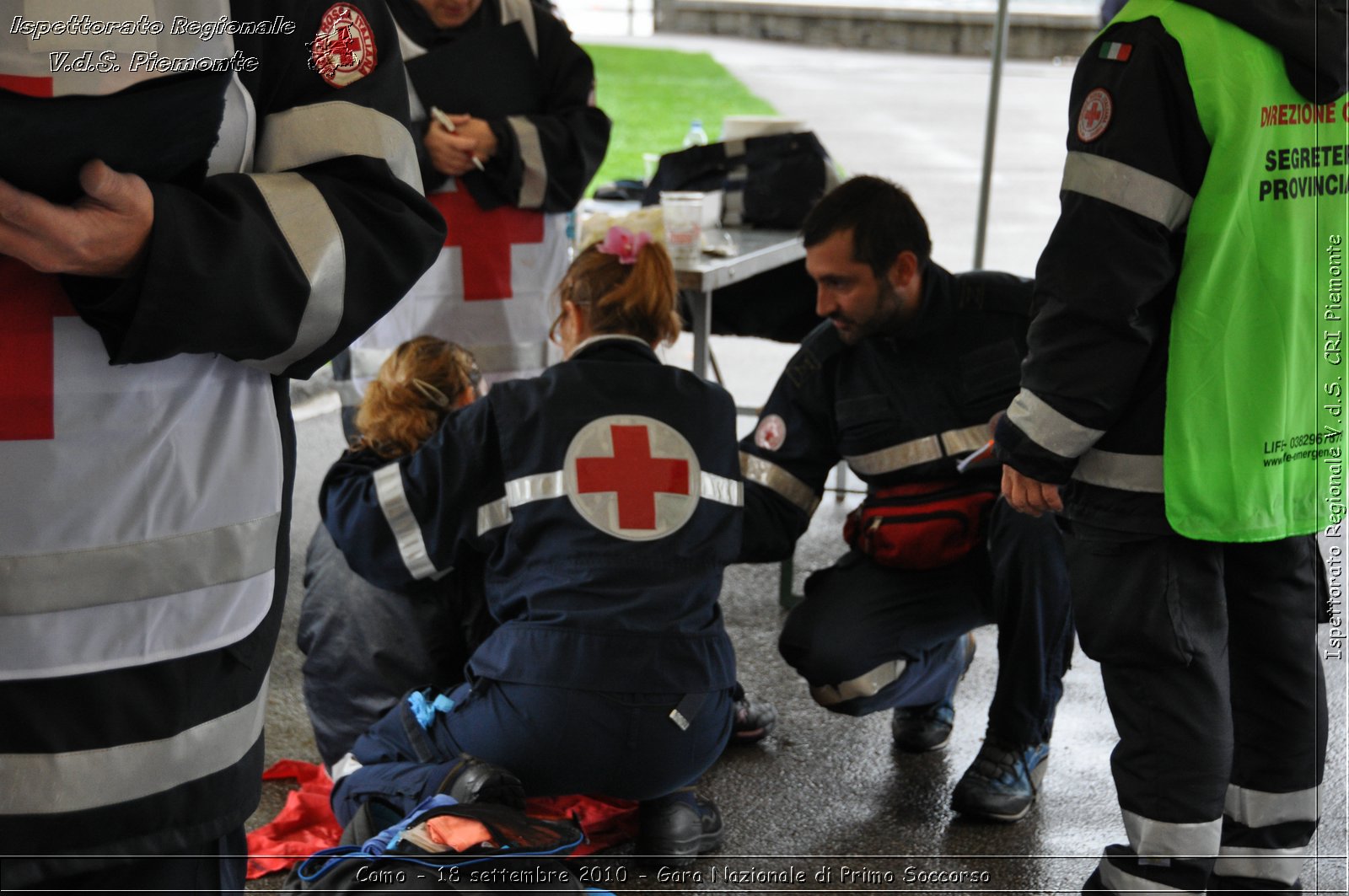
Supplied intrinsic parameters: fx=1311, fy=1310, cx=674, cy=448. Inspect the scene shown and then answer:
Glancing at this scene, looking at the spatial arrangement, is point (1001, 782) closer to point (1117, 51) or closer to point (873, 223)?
point (873, 223)

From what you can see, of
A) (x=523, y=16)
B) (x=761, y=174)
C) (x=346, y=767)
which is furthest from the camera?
(x=761, y=174)

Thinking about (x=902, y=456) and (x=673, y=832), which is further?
(x=902, y=456)

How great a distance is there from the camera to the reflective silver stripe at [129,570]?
96cm

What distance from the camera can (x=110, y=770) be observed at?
39.2 inches

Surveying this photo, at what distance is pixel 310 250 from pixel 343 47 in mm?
193

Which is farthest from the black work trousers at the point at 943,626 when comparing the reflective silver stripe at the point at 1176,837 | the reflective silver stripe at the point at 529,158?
the reflective silver stripe at the point at 529,158

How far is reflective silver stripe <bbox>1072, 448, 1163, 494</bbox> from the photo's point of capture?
1.77 meters

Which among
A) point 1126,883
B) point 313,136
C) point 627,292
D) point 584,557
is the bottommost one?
point 1126,883

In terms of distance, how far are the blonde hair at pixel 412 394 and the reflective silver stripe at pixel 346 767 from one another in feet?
1.73

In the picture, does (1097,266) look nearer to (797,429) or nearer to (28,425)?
(797,429)

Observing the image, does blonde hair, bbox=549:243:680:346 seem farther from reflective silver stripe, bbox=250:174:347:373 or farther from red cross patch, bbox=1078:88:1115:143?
reflective silver stripe, bbox=250:174:347:373

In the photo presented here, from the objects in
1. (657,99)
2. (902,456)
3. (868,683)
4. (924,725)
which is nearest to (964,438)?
(902,456)

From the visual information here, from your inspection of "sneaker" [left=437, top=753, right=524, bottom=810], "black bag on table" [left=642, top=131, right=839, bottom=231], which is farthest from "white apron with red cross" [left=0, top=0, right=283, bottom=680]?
"black bag on table" [left=642, top=131, right=839, bottom=231]

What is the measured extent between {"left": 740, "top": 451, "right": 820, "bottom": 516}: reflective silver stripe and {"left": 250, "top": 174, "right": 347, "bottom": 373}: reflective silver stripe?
1547mm
